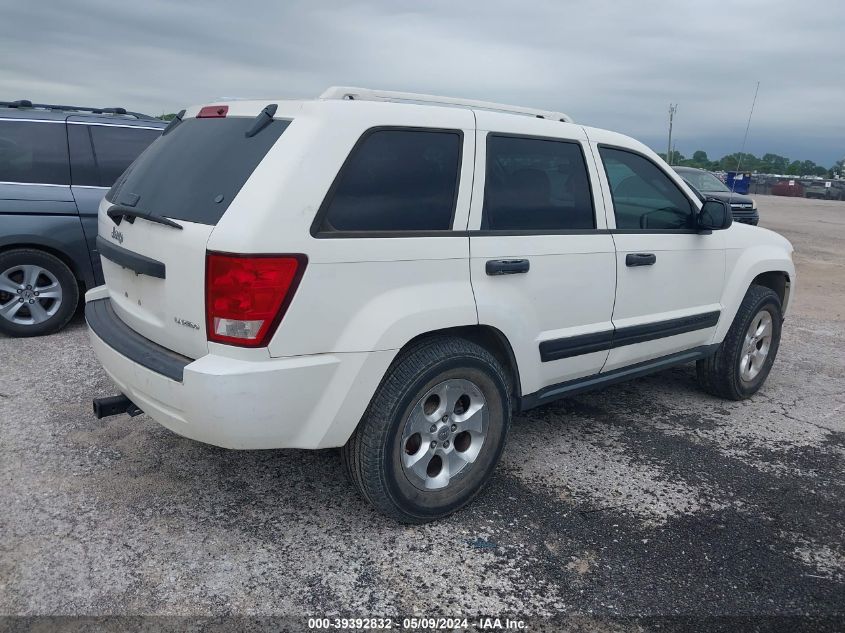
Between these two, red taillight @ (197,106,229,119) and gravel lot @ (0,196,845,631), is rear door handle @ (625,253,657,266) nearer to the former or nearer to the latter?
gravel lot @ (0,196,845,631)

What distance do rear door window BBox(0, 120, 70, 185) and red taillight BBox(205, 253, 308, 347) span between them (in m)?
3.95

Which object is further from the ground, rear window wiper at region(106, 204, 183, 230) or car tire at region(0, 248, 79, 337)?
rear window wiper at region(106, 204, 183, 230)

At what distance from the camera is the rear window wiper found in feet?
9.44

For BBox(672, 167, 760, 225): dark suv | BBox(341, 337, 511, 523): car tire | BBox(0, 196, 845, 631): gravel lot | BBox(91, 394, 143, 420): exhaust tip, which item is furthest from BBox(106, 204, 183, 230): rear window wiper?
BBox(672, 167, 760, 225): dark suv

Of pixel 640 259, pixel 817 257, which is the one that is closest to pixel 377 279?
pixel 640 259

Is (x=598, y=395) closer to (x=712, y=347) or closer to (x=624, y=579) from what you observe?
(x=712, y=347)

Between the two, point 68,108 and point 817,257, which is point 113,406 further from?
point 817,257

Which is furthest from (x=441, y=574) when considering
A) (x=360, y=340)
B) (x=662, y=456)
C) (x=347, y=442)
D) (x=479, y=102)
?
(x=479, y=102)

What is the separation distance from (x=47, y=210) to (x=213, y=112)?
3.16m

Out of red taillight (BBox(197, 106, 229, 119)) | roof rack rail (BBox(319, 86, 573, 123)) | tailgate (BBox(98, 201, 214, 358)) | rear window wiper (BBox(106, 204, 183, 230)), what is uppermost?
roof rack rail (BBox(319, 86, 573, 123))

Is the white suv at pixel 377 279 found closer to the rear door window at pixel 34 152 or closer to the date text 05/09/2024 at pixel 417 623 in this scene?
the date text 05/09/2024 at pixel 417 623

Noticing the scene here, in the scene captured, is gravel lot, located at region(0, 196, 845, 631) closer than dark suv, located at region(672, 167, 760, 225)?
Yes

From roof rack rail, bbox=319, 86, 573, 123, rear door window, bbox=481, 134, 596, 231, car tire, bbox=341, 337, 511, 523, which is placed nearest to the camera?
car tire, bbox=341, 337, 511, 523

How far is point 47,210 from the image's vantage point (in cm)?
569
